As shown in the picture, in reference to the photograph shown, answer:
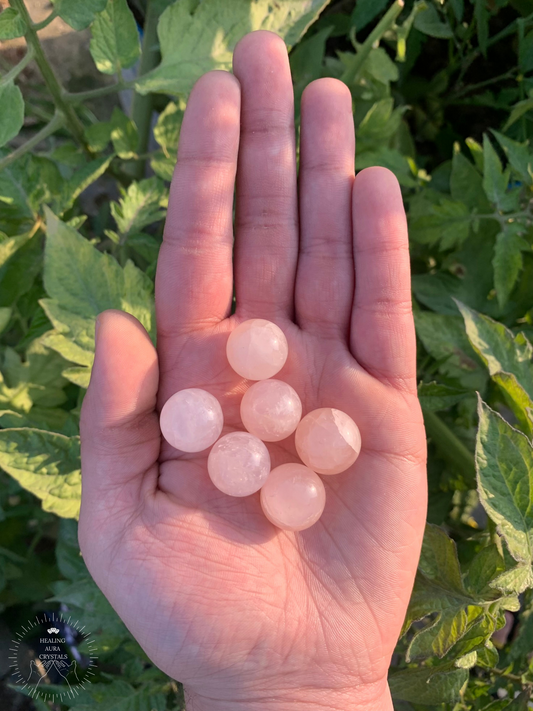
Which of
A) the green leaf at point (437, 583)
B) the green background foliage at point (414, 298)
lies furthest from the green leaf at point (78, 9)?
the green leaf at point (437, 583)

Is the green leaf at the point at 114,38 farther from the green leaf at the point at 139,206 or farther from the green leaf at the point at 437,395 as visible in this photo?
the green leaf at the point at 437,395

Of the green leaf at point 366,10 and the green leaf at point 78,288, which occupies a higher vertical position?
the green leaf at point 366,10

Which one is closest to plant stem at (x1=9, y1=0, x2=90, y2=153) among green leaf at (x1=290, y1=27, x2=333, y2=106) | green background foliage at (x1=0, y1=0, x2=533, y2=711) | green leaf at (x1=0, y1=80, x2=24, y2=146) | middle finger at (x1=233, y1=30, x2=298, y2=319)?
green background foliage at (x1=0, y1=0, x2=533, y2=711)

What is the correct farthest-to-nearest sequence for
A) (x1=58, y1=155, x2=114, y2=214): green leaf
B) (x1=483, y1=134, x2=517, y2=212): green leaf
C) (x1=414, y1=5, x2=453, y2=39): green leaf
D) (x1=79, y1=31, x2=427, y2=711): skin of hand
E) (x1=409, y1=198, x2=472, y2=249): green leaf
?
1. (x1=414, y1=5, x2=453, y2=39): green leaf
2. (x1=409, y1=198, x2=472, y2=249): green leaf
3. (x1=483, y1=134, x2=517, y2=212): green leaf
4. (x1=58, y1=155, x2=114, y2=214): green leaf
5. (x1=79, y1=31, x2=427, y2=711): skin of hand

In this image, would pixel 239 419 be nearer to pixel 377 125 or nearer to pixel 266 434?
pixel 266 434

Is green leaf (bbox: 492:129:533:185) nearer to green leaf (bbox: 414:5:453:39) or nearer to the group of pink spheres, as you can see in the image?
green leaf (bbox: 414:5:453:39)

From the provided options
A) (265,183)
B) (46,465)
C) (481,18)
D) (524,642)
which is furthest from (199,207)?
(524,642)

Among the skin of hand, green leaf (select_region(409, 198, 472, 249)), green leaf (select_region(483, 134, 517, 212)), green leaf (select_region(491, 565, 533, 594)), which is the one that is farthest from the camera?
green leaf (select_region(409, 198, 472, 249))
